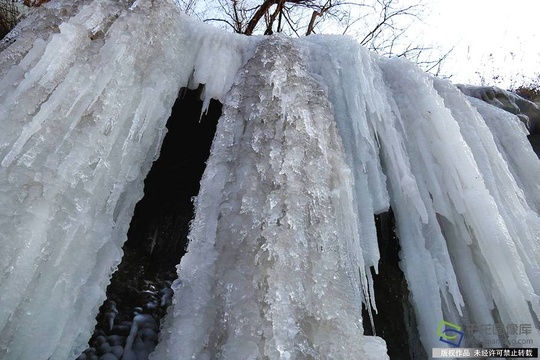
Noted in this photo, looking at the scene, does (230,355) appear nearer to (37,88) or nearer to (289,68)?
(37,88)

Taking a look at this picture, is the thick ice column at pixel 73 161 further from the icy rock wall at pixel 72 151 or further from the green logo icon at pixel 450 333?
the green logo icon at pixel 450 333

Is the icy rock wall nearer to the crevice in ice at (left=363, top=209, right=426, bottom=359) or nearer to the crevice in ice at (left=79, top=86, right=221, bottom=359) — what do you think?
the crevice in ice at (left=79, top=86, right=221, bottom=359)

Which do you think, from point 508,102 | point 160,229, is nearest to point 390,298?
point 160,229

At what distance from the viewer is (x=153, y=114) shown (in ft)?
7.20

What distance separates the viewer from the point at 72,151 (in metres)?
1.70

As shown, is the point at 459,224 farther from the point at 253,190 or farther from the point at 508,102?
the point at 508,102

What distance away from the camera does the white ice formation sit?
1.32 meters

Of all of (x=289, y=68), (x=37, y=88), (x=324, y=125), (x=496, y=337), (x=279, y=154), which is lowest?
(x=496, y=337)

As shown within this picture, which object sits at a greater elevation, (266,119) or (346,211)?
(266,119)

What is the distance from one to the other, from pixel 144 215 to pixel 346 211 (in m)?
1.89

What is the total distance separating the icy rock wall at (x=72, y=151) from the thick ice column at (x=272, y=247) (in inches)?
16.9

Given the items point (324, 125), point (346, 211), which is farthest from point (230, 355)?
point (324, 125)

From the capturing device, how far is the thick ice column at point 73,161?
1.39m

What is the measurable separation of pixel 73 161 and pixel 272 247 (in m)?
0.96
